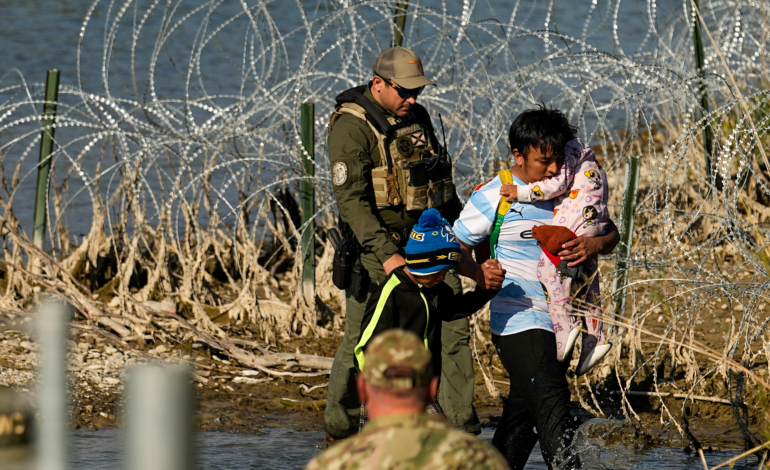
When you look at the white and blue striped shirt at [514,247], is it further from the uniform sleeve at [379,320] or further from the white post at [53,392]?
the white post at [53,392]

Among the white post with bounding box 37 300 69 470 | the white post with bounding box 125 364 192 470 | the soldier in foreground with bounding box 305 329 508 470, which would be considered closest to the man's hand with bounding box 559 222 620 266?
the soldier in foreground with bounding box 305 329 508 470

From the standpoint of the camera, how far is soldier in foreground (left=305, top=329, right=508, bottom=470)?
71.2 inches

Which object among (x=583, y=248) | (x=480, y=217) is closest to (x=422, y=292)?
(x=480, y=217)

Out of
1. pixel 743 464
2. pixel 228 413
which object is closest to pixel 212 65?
pixel 228 413

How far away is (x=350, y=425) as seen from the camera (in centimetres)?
430

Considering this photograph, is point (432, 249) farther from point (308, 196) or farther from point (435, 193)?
point (308, 196)

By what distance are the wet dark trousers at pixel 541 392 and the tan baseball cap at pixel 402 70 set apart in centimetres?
100

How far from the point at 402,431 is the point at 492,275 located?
1.67m

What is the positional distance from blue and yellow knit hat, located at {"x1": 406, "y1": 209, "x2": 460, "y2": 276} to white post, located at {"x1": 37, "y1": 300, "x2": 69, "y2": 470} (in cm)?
193

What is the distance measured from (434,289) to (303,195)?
98.6 inches

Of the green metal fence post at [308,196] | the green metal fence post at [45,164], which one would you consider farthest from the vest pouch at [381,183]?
the green metal fence post at [45,164]

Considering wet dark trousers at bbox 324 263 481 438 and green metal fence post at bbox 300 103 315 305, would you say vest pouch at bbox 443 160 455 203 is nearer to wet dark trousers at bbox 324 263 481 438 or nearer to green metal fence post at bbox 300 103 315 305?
wet dark trousers at bbox 324 263 481 438

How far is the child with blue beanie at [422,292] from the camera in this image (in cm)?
343

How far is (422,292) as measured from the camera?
3535 millimetres
